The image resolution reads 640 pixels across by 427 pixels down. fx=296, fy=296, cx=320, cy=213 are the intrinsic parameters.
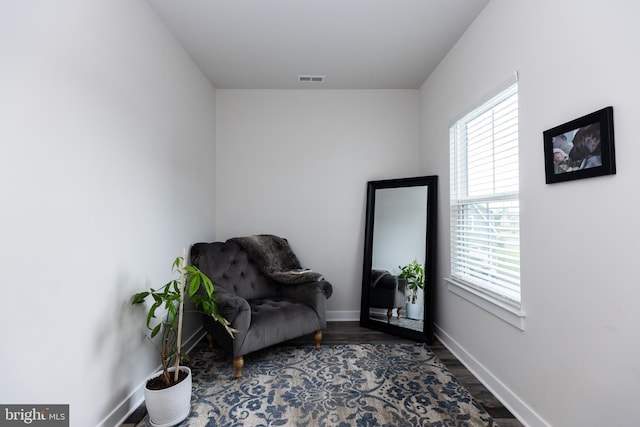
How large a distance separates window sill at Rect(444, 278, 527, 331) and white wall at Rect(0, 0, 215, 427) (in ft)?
7.75

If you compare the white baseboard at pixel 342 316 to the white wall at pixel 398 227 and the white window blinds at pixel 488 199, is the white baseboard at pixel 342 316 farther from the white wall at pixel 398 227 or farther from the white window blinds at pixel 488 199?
the white window blinds at pixel 488 199

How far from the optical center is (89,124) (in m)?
1.52

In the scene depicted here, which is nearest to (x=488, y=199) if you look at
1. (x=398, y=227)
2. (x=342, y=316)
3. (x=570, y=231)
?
(x=570, y=231)

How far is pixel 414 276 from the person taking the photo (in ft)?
9.81

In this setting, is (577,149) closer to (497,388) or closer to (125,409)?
(497,388)

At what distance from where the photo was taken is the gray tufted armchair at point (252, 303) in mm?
2193

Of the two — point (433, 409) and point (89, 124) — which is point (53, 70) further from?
point (433, 409)

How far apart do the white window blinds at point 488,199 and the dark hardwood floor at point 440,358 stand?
650mm

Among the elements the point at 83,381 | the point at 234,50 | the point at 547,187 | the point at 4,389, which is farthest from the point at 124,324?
the point at 547,187

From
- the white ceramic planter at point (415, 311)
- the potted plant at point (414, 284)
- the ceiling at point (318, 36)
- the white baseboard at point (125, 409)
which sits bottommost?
the white baseboard at point (125, 409)

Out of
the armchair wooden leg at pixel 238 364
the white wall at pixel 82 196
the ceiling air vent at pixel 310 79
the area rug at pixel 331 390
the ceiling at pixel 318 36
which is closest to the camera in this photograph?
the white wall at pixel 82 196

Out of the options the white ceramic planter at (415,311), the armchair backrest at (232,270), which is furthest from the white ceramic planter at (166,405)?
the white ceramic planter at (415,311)

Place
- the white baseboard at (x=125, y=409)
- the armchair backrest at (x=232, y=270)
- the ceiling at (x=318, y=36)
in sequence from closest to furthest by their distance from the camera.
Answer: the white baseboard at (x=125, y=409), the ceiling at (x=318, y=36), the armchair backrest at (x=232, y=270)

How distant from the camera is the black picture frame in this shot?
123 cm
